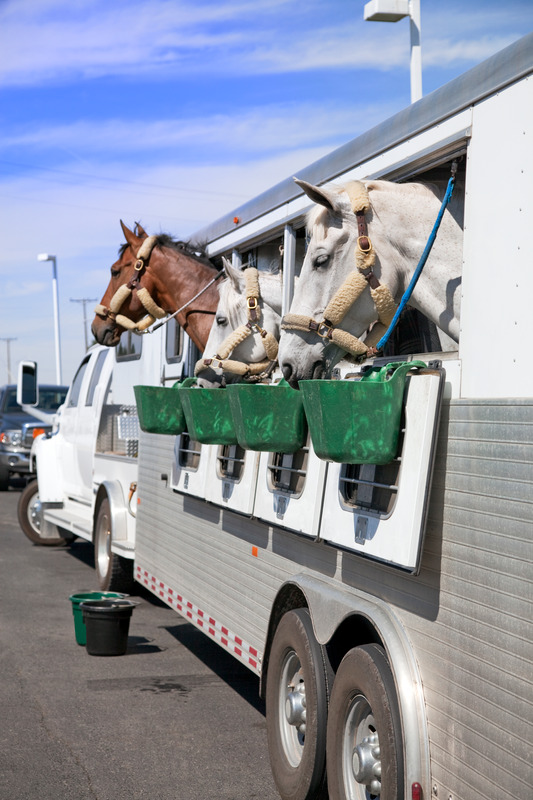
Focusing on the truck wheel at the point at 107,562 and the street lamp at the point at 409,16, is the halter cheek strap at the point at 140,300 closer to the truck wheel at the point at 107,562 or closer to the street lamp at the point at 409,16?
the truck wheel at the point at 107,562

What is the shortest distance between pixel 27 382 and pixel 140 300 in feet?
14.4

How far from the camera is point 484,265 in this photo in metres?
3.06

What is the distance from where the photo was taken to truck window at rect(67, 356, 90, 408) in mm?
11217

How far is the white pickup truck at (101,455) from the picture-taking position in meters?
8.31

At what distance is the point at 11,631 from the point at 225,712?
277 centimetres

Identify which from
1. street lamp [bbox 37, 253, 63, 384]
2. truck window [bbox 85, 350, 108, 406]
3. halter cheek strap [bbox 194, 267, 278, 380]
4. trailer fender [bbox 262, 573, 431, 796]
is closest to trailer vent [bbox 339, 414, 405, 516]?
trailer fender [bbox 262, 573, 431, 796]

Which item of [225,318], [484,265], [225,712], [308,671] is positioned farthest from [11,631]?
[484,265]

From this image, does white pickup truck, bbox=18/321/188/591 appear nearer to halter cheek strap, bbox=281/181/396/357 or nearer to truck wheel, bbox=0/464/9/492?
halter cheek strap, bbox=281/181/396/357

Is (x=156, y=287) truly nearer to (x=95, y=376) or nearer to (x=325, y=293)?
(x=95, y=376)

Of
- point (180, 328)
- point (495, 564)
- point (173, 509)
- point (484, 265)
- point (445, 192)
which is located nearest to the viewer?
point (495, 564)

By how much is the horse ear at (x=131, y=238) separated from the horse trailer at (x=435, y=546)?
323 cm

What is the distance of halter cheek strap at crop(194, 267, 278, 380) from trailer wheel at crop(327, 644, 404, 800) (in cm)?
224

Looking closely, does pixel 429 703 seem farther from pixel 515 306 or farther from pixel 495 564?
pixel 515 306

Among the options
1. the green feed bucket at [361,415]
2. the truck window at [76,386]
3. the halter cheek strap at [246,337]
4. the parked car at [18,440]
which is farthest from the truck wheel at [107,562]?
the parked car at [18,440]
